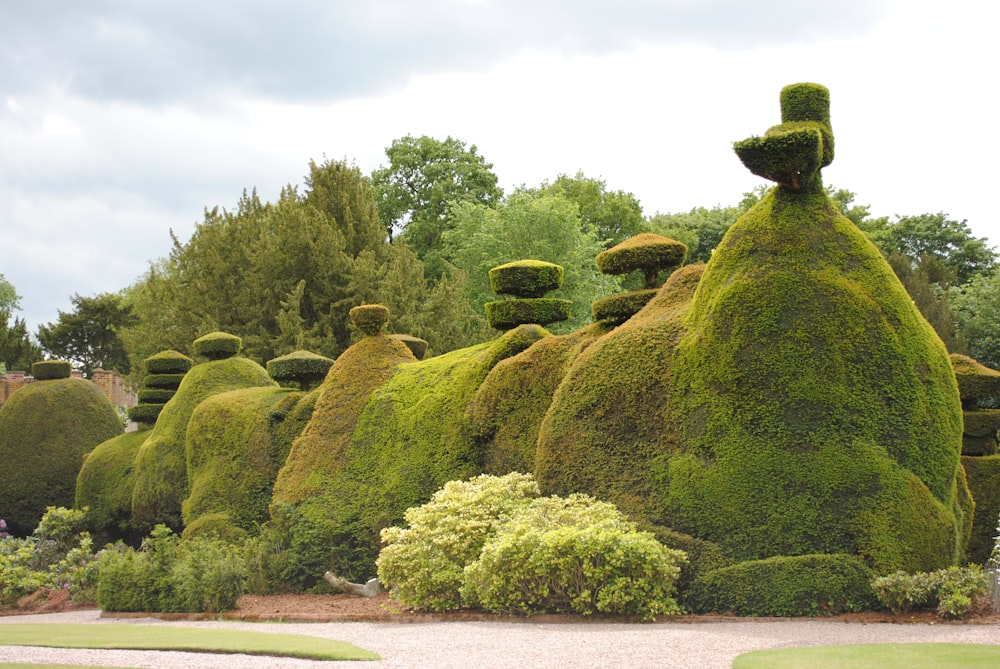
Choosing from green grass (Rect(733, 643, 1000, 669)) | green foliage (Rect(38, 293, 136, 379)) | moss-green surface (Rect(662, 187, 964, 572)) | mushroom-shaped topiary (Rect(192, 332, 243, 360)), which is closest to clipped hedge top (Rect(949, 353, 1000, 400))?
moss-green surface (Rect(662, 187, 964, 572))

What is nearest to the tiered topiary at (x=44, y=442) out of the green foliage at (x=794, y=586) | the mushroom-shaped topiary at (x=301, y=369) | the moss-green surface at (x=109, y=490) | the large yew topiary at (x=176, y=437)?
the moss-green surface at (x=109, y=490)

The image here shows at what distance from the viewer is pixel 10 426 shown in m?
22.6

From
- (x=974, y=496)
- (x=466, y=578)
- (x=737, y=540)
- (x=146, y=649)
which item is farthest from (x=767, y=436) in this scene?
(x=146, y=649)

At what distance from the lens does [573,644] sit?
8008mm

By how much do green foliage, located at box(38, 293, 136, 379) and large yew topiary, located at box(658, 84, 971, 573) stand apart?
154ft

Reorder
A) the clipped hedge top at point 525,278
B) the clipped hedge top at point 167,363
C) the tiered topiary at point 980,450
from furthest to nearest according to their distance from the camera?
the clipped hedge top at point 167,363, the clipped hedge top at point 525,278, the tiered topiary at point 980,450

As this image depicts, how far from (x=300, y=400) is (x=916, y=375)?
10329 mm

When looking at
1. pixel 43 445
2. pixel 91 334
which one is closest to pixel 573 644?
pixel 43 445

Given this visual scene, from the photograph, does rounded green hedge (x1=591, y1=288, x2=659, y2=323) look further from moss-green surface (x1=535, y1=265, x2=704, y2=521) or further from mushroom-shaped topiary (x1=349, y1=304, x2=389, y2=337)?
mushroom-shaped topiary (x1=349, y1=304, x2=389, y2=337)

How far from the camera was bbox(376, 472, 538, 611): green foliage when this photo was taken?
1093cm

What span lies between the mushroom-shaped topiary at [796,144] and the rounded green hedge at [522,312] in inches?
178

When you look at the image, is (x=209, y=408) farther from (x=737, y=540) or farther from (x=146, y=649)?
(x=737, y=540)

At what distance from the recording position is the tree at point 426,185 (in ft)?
129

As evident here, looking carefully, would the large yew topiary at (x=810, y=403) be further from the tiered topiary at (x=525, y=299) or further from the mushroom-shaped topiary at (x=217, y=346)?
the mushroom-shaped topiary at (x=217, y=346)
